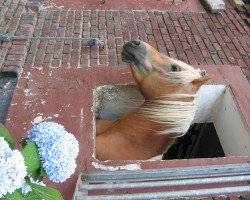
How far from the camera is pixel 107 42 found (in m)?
3.50

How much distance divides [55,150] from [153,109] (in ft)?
4.54

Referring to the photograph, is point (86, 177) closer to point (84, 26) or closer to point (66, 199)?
point (66, 199)

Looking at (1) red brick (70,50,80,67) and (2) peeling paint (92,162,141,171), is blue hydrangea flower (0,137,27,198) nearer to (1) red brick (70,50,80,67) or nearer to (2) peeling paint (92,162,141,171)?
(2) peeling paint (92,162,141,171)

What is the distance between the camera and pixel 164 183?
6.82 feet

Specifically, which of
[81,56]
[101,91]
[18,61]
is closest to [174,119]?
[101,91]

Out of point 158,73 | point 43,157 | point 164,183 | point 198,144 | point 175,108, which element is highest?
point 43,157

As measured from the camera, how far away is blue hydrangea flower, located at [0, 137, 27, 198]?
1033 millimetres

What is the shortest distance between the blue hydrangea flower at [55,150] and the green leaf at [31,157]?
0.01 metres

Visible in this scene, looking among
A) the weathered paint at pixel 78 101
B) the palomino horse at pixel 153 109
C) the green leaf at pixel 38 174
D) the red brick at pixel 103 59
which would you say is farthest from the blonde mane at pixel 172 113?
the green leaf at pixel 38 174

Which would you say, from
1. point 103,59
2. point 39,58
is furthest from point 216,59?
point 39,58

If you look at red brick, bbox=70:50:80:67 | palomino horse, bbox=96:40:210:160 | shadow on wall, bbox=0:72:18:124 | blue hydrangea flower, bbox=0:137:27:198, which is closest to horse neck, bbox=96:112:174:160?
palomino horse, bbox=96:40:210:160

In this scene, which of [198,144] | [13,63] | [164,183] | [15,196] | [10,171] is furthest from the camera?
[198,144]

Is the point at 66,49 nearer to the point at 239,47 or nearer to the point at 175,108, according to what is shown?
the point at 175,108

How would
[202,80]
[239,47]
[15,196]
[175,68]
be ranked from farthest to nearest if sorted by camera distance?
[239,47]
[175,68]
[202,80]
[15,196]
